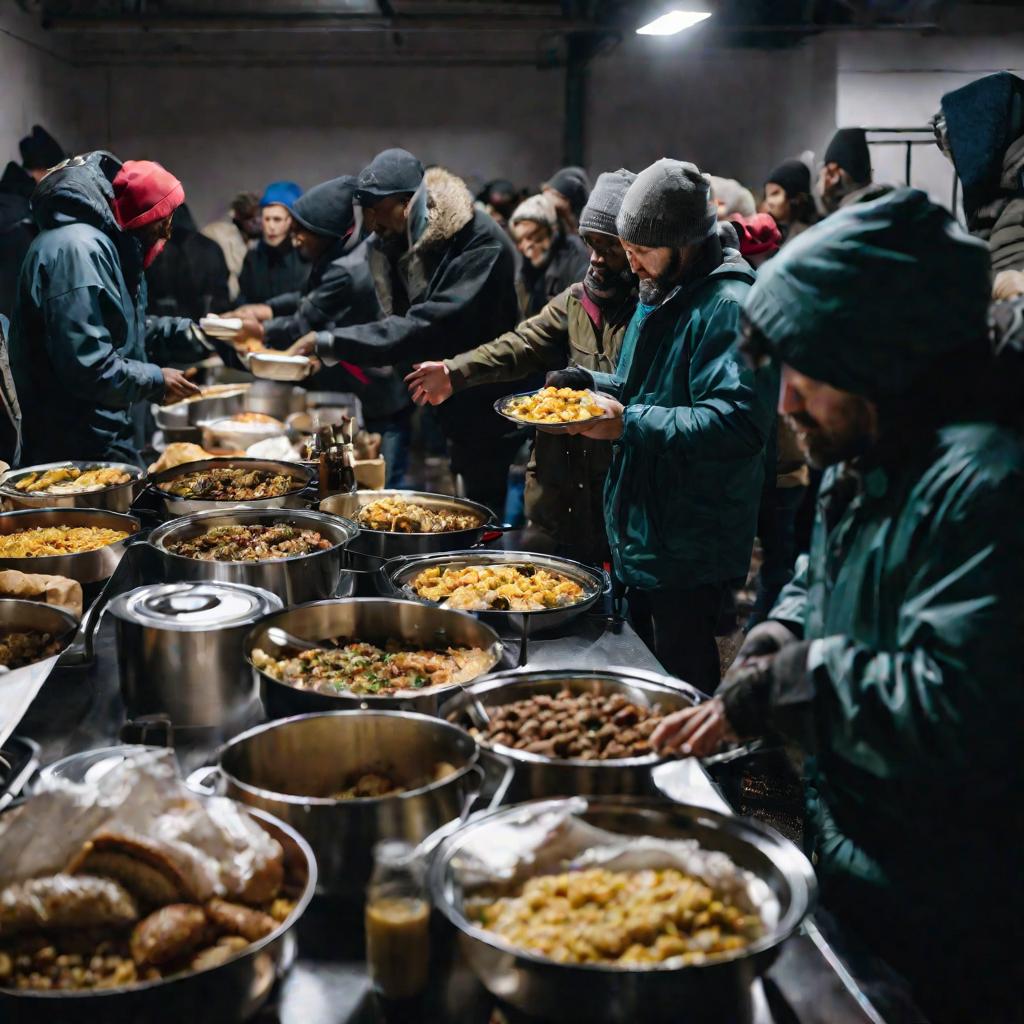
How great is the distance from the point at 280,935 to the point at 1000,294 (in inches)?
93.6

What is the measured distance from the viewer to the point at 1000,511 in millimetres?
1250

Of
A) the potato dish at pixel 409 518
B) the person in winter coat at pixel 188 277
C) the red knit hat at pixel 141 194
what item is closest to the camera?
the potato dish at pixel 409 518

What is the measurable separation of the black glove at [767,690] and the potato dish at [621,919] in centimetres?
21

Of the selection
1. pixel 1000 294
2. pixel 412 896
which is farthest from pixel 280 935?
pixel 1000 294

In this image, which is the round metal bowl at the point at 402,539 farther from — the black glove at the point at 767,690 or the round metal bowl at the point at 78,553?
the black glove at the point at 767,690

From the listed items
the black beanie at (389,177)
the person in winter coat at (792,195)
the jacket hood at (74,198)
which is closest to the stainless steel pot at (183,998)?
the jacket hood at (74,198)

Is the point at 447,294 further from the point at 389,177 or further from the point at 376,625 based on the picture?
the point at 376,625

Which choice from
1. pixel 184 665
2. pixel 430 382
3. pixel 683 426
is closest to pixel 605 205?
pixel 430 382

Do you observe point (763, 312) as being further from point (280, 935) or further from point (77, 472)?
point (77, 472)

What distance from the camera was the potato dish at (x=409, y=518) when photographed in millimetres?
2812

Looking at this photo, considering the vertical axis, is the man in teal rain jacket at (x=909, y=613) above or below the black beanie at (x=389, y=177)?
below

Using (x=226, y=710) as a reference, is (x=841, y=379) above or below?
above

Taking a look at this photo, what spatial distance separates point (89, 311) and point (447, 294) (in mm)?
1333

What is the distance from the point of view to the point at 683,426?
254 centimetres
